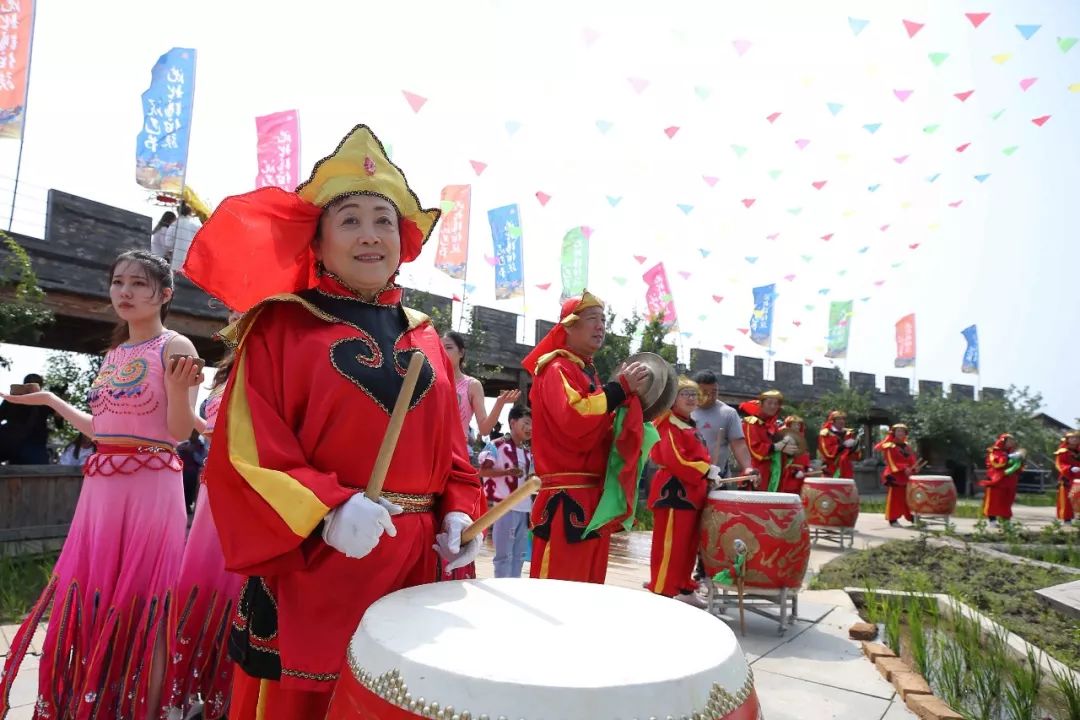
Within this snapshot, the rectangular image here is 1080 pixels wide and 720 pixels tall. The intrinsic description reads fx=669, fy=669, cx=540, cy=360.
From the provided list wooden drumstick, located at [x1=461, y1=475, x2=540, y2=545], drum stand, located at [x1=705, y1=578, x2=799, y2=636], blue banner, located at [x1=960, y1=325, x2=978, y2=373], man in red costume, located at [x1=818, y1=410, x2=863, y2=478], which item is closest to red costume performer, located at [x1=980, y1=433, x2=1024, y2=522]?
man in red costume, located at [x1=818, y1=410, x2=863, y2=478]

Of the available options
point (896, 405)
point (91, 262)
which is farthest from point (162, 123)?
point (896, 405)

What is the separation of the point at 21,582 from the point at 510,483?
3655mm

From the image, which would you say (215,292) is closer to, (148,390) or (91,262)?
(148,390)

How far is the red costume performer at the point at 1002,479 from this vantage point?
11.7 m

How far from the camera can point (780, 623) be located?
13.8ft

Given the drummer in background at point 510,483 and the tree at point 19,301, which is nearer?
the drummer in background at point 510,483

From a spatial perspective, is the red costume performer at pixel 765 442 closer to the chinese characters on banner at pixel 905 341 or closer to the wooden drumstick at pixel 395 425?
the wooden drumstick at pixel 395 425

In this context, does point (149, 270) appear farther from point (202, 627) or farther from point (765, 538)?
point (765, 538)

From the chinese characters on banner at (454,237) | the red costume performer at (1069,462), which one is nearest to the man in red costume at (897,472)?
the red costume performer at (1069,462)

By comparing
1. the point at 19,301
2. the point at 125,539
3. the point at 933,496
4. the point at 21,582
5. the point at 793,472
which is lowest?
the point at 21,582

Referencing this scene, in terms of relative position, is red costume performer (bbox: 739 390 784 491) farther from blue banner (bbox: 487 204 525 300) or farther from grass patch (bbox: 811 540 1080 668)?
blue banner (bbox: 487 204 525 300)

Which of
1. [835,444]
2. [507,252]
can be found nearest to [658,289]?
[507,252]

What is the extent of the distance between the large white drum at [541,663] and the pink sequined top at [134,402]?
1.63 metres

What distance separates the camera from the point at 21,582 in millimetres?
4852
